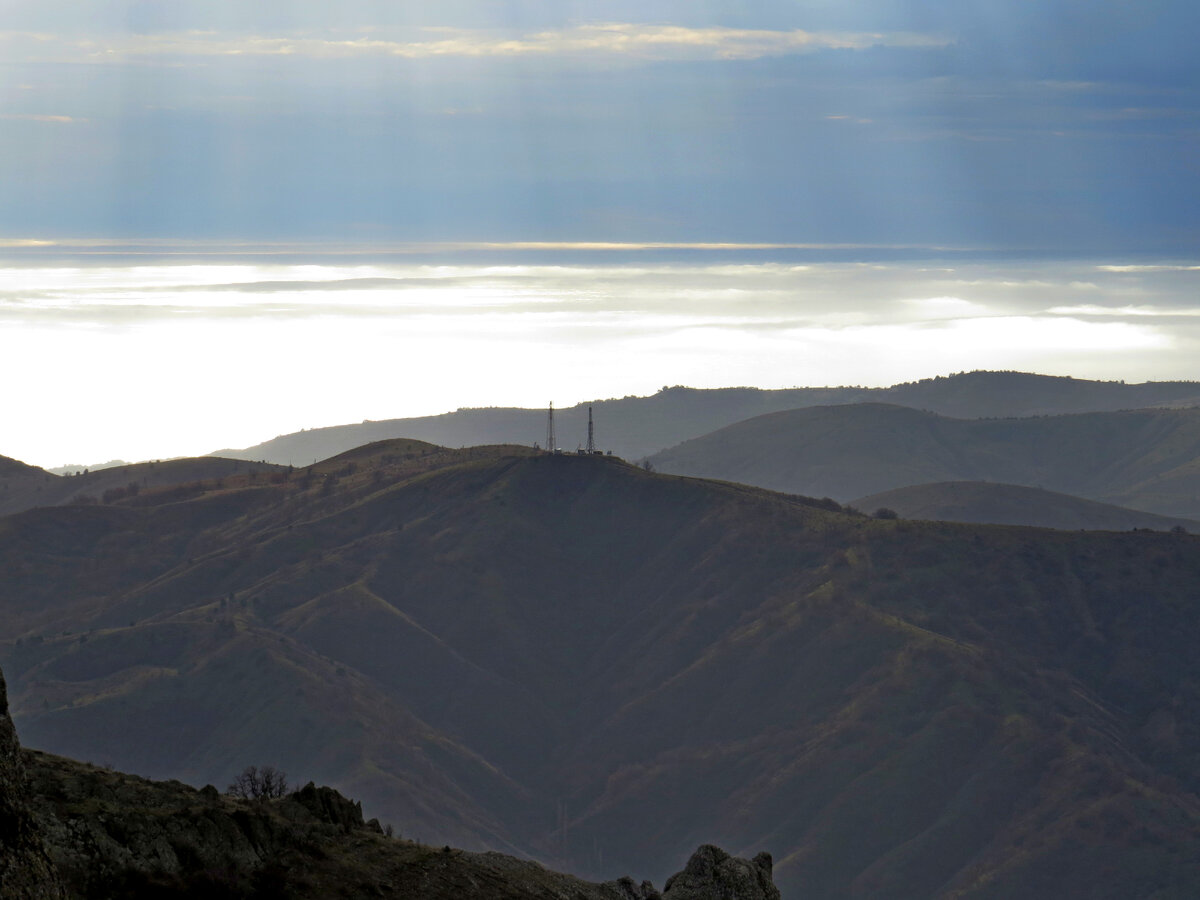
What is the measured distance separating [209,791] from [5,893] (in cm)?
3444

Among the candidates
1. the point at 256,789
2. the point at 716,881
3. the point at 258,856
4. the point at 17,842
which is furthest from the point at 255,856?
the point at 256,789

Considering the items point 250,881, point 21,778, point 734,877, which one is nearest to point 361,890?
point 250,881

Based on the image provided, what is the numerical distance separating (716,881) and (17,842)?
127ft

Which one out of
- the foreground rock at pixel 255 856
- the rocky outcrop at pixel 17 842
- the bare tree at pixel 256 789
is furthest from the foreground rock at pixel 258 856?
the rocky outcrop at pixel 17 842

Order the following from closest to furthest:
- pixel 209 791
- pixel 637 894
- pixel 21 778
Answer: pixel 21 778 → pixel 209 791 → pixel 637 894

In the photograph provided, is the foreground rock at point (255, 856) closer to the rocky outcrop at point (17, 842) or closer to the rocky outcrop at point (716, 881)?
the rocky outcrop at point (716, 881)

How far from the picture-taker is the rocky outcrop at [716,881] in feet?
205

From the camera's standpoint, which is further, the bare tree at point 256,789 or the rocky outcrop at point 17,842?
the bare tree at point 256,789

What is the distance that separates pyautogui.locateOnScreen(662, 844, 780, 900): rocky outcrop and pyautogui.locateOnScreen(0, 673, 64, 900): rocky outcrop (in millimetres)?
36126

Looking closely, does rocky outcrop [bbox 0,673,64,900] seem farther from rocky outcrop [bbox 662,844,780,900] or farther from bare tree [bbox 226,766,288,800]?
rocky outcrop [bbox 662,844,780,900]

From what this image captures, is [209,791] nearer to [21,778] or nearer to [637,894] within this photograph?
[637,894]

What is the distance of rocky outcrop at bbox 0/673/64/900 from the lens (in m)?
27.6

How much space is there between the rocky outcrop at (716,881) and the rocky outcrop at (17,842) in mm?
36126

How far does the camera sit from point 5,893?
89.0 feet
